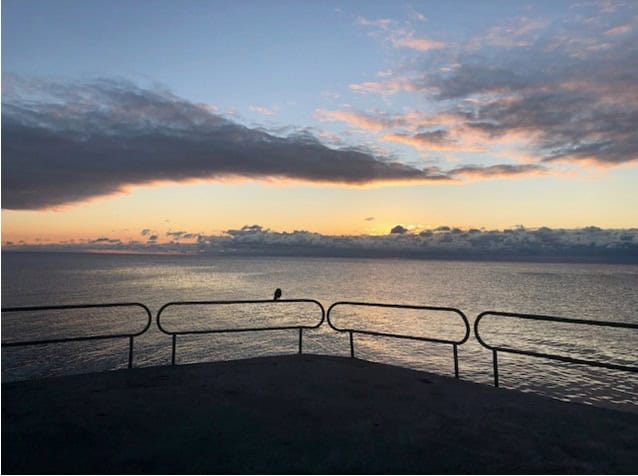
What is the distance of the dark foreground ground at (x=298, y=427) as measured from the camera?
14.7 feet

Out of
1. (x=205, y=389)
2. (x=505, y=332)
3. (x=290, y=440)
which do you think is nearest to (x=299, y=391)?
(x=205, y=389)

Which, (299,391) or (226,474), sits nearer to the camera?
(226,474)

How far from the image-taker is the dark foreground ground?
449 cm

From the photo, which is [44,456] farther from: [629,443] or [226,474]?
[629,443]

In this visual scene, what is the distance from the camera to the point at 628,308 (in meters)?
76.8

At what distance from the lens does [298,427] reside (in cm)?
545

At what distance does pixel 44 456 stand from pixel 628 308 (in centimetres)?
9036

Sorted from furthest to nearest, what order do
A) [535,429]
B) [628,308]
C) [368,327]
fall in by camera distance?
[628,308]
[368,327]
[535,429]

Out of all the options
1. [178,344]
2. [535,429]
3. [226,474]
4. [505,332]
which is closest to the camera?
[226,474]

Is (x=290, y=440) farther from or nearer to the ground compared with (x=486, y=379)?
farther from the ground

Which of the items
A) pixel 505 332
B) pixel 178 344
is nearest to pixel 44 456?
pixel 178 344

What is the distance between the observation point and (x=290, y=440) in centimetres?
505

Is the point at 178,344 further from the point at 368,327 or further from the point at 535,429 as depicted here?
the point at 535,429

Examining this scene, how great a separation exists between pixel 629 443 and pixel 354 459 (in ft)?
10.2
